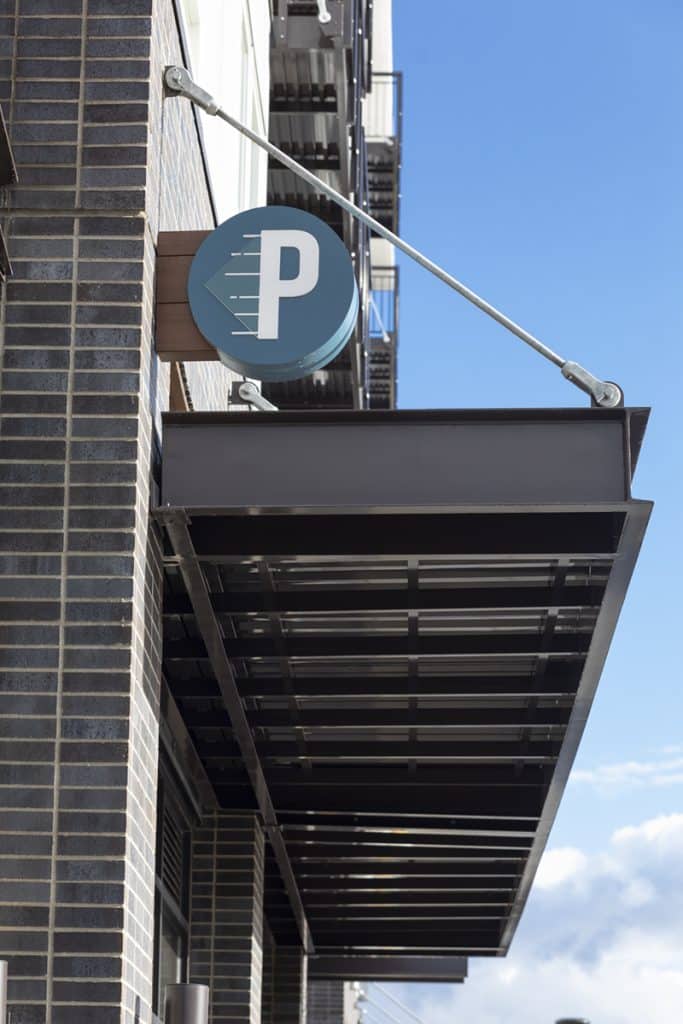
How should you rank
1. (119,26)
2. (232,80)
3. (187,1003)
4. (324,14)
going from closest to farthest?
1. (187,1003)
2. (119,26)
3. (232,80)
4. (324,14)

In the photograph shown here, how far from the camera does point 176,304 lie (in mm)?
9062

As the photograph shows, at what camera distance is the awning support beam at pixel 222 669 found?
8.98 metres

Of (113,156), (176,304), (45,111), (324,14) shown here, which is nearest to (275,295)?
(176,304)

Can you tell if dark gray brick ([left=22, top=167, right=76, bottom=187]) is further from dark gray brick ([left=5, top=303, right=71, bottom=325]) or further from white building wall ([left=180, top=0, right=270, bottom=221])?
white building wall ([left=180, top=0, right=270, bottom=221])

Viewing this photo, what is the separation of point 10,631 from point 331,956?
14773mm

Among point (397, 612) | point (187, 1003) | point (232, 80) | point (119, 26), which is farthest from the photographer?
point (232, 80)

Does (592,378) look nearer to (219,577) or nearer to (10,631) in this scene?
(219,577)

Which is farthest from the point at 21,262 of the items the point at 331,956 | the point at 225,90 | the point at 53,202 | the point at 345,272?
the point at 331,956

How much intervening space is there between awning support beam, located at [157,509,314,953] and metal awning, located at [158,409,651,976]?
0.06ft

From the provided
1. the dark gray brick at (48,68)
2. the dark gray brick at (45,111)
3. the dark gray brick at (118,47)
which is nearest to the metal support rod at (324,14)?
the dark gray brick at (118,47)

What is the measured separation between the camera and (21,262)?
8680mm

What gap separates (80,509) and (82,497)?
2.3 inches

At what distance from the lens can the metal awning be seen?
878 centimetres

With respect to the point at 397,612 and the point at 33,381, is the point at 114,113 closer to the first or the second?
the point at 33,381
